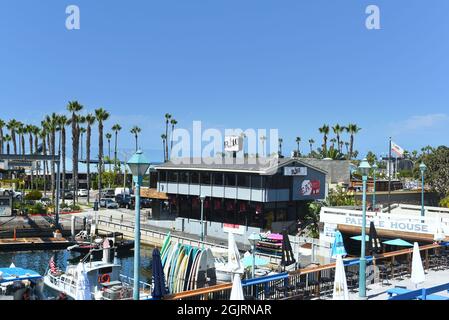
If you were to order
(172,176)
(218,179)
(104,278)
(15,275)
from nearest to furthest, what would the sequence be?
(15,275) < (104,278) < (218,179) < (172,176)

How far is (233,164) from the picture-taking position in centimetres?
5300

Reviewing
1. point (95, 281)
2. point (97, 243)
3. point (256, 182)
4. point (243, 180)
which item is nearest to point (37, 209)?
point (97, 243)

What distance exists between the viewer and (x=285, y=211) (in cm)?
5116

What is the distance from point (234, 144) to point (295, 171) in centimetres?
1024

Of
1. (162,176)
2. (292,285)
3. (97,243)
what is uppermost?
(162,176)

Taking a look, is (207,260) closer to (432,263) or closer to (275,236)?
(432,263)

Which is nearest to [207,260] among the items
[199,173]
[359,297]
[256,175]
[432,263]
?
[359,297]

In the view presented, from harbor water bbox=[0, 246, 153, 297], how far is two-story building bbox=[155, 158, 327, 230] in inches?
322

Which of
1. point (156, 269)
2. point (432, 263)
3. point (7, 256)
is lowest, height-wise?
point (7, 256)

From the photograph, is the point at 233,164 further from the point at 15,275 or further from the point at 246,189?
the point at 15,275
